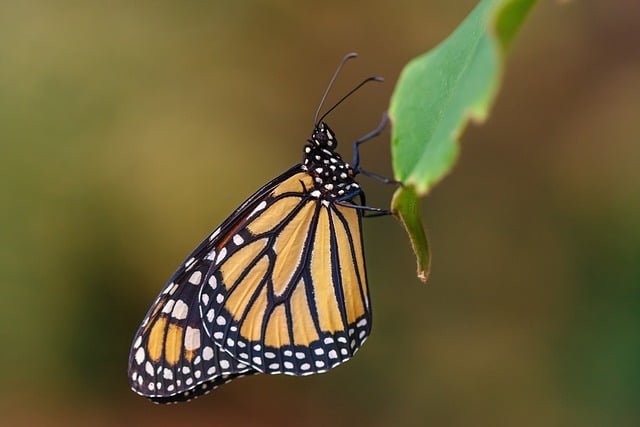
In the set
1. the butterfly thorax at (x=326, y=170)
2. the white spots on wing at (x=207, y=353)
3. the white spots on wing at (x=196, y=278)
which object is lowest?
the white spots on wing at (x=207, y=353)

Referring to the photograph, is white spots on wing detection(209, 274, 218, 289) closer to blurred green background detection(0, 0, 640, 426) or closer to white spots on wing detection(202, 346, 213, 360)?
white spots on wing detection(202, 346, 213, 360)

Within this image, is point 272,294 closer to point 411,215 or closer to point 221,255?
point 221,255

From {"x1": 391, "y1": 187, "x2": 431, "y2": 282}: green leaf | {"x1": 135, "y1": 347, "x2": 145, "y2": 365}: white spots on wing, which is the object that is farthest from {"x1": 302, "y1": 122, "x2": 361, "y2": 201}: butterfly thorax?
{"x1": 391, "y1": 187, "x2": 431, "y2": 282}: green leaf

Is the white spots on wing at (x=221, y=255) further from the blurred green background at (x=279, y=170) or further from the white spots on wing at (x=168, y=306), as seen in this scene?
the blurred green background at (x=279, y=170)

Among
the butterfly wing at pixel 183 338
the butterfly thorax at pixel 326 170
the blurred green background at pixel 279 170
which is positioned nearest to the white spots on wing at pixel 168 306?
the butterfly wing at pixel 183 338

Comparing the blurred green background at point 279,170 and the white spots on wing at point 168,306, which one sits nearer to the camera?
the white spots on wing at point 168,306

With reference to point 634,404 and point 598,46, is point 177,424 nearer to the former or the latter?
point 634,404
